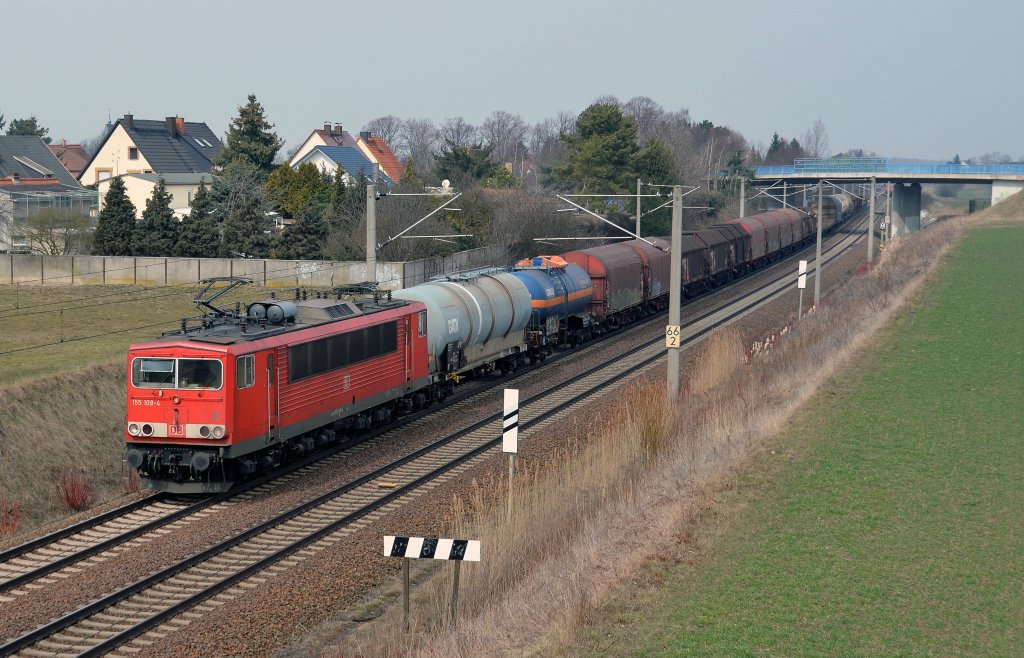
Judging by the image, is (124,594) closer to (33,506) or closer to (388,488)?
(388,488)

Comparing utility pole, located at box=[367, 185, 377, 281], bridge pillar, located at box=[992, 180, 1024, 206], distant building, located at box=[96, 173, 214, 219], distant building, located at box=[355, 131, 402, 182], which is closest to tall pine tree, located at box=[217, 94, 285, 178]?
distant building, located at box=[96, 173, 214, 219]

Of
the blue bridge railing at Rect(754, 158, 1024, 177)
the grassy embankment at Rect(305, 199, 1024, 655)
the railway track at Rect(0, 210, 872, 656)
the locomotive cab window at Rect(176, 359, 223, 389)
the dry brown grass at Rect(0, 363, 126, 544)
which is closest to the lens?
the grassy embankment at Rect(305, 199, 1024, 655)

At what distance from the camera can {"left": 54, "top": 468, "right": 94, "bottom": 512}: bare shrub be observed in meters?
23.0

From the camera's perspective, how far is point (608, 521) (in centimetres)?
1708

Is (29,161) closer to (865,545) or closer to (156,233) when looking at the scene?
(156,233)

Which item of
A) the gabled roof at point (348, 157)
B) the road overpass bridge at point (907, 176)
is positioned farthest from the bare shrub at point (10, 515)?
the road overpass bridge at point (907, 176)

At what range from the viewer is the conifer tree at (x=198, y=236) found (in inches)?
2409

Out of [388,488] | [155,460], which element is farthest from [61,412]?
[388,488]

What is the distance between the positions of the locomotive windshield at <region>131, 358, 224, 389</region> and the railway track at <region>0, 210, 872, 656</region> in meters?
2.95

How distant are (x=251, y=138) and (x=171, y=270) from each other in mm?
22928

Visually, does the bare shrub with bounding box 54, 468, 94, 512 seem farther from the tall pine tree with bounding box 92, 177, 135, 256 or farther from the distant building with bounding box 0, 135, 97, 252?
the distant building with bounding box 0, 135, 97, 252

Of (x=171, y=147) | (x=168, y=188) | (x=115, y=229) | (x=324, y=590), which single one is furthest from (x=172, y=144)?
(x=324, y=590)

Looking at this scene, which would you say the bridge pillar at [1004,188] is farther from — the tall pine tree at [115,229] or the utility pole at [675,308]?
the utility pole at [675,308]

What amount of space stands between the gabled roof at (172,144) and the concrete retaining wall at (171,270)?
3617cm
